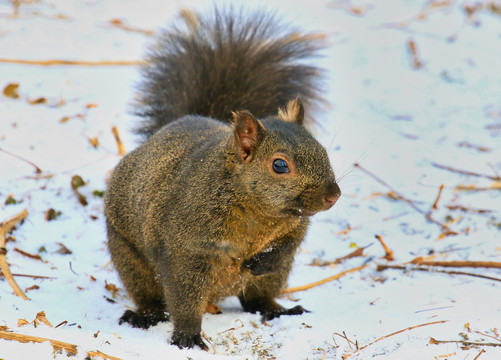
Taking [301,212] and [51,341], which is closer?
[51,341]

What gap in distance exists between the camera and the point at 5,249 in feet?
12.5

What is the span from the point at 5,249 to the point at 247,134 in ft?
5.30

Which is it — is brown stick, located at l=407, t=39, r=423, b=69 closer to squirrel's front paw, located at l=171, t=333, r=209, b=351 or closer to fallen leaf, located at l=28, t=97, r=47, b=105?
fallen leaf, located at l=28, t=97, r=47, b=105

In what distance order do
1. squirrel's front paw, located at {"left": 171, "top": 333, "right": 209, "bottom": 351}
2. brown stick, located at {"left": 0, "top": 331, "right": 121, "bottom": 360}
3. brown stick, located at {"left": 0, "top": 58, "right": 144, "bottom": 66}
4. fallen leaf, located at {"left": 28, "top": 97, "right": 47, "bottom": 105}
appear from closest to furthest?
brown stick, located at {"left": 0, "top": 331, "right": 121, "bottom": 360}, squirrel's front paw, located at {"left": 171, "top": 333, "right": 209, "bottom": 351}, fallen leaf, located at {"left": 28, "top": 97, "right": 47, "bottom": 105}, brown stick, located at {"left": 0, "top": 58, "right": 144, "bottom": 66}

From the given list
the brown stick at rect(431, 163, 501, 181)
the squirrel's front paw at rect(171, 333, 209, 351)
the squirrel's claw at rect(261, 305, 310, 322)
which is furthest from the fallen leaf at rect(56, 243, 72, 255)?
the brown stick at rect(431, 163, 501, 181)

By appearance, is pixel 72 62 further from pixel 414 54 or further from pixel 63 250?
pixel 414 54

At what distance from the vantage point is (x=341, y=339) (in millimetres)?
3309

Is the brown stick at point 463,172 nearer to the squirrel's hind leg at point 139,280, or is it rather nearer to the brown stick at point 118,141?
the brown stick at point 118,141

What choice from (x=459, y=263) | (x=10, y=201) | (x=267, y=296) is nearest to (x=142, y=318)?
(x=267, y=296)

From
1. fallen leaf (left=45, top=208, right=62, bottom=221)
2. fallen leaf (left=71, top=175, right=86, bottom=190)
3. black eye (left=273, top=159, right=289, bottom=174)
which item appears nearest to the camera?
black eye (left=273, top=159, right=289, bottom=174)

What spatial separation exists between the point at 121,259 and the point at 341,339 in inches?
50.7

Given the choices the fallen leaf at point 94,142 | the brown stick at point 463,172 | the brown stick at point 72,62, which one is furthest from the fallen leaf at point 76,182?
the brown stick at point 463,172

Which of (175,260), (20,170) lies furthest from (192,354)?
(20,170)

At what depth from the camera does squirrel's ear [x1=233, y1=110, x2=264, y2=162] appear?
312 centimetres
